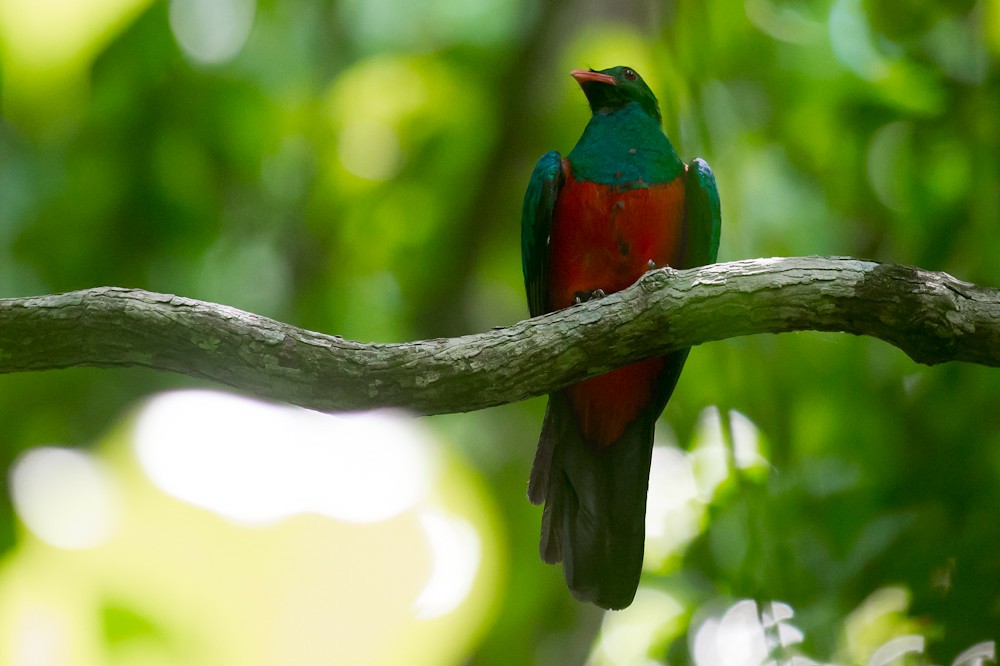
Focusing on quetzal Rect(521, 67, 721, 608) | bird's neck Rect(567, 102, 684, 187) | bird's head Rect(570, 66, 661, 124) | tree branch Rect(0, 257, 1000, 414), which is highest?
bird's head Rect(570, 66, 661, 124)

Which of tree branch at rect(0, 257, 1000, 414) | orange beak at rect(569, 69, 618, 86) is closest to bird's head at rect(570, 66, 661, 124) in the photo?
orange beak at rect(569, 69, 618, 86)

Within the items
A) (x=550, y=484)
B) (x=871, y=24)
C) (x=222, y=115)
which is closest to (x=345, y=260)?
(x=222, y=115)

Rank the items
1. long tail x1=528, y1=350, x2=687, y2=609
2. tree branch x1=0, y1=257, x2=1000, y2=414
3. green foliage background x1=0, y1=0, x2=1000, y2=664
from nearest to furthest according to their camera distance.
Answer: tree branch x1=0, y1=257, x2=1000, y2=414 < green foliage background x1=0, y1=0, x2=1000, y2=664 < long tail x1=528, y1=350, x2=687, y2=609

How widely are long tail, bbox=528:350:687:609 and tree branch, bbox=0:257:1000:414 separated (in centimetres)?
109

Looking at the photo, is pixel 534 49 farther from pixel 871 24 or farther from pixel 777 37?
pixel 871 24

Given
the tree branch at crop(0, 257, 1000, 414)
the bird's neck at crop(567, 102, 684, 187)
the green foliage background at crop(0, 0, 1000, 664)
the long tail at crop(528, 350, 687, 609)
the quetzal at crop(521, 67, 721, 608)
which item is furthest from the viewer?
the bird's neck at crop(567, 102, 684, 187)

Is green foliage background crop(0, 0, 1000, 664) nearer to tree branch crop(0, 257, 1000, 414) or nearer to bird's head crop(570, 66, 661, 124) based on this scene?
bird's head crop(570, 66, 661, 124)

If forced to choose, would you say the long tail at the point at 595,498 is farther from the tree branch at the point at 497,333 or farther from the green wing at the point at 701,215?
the tree branch at the point at 497,333

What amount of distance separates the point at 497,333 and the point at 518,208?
324 cm

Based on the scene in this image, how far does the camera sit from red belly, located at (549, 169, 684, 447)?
449 centimetres

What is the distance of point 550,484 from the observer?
448 centimetres

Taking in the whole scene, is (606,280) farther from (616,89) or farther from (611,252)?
(616,89)

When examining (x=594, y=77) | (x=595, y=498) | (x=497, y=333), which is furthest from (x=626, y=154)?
(x=497, y=333)

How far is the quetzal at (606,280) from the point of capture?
4.42 metres
